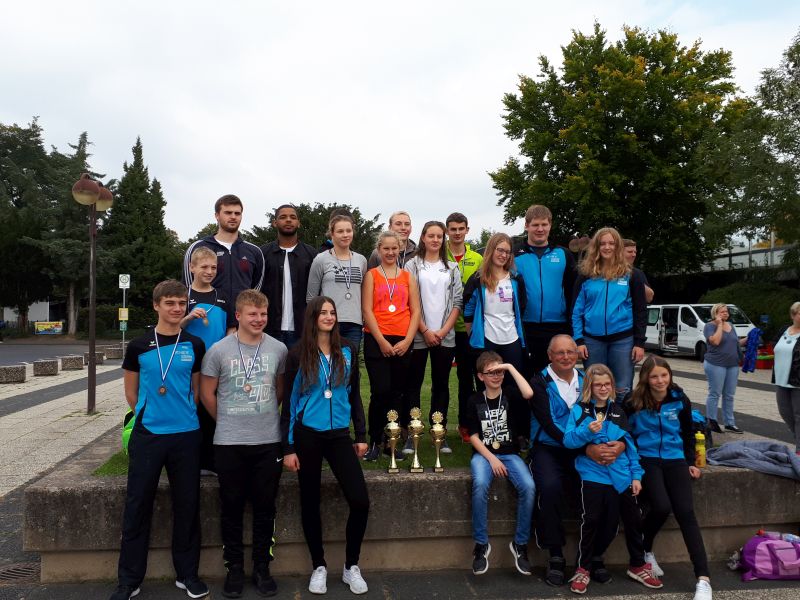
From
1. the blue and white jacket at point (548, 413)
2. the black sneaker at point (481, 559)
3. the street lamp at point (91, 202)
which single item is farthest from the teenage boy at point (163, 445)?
the street lamp at point (91, 202)

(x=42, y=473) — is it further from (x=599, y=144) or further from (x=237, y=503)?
(x=599, y=144)

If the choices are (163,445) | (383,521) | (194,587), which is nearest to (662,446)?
(383,521)

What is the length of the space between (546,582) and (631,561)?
0.67 meters

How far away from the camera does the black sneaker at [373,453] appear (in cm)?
494

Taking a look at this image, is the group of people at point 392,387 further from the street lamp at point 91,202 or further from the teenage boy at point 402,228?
the street lamp at point 91,202

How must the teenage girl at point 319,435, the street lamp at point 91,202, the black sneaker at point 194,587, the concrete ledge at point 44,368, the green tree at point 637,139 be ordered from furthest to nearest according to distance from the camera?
1. the green tree at point 637,139
2. the concrete ledge at point 44,368
3. the street lamp at point 91,202
4. the teenage girl at point 319,435
5. the black sneaker at point 194,587

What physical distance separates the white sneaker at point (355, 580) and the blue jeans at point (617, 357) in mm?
2429

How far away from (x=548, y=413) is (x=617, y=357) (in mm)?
1025

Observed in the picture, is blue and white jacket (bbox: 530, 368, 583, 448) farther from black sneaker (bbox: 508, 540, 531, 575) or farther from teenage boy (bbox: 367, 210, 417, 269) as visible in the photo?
teenage boy (bbox: 367, 210, 417, 269)

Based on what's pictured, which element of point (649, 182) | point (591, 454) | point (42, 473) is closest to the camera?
point (591, 454)

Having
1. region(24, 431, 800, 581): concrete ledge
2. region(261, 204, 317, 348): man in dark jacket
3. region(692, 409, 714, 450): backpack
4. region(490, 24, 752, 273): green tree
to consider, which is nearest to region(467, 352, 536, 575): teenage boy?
region(24, 431, 800, 581): concrete ledge

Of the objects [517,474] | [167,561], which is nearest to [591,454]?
[517,474]

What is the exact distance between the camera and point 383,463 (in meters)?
4.81

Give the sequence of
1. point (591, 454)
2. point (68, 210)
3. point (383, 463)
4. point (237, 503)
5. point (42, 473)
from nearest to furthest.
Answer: point (237, 503), point (591, 454), point (383, 463), point (42, 473), point (68, 210)
